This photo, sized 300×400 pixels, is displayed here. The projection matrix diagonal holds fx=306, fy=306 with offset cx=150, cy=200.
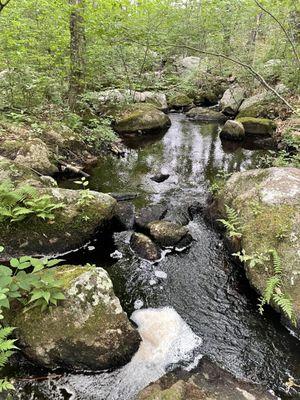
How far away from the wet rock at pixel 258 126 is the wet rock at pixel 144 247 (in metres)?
10.5

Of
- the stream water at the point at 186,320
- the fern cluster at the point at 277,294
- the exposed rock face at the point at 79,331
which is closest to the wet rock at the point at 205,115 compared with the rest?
the stream water at the point at 186,320

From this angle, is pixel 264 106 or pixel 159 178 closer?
pixel 159 178

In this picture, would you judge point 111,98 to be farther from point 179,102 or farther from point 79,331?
point 79,331

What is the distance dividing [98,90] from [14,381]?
14381mm

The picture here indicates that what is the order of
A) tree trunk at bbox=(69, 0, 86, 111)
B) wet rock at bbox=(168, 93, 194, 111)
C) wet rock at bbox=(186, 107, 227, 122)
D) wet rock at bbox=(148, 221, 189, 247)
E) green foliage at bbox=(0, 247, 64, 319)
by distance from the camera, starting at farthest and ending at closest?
wet rock at bbox=(168, 93, 194, 111) → wet rock at bbox=(186, 107, 227, 122) → tree trunk at bbox=(69, 0, 86, 111) → wet rock at bbox=(148, 221, 189, 247) → green foliage at bbox=(0, 247, 64, 319)

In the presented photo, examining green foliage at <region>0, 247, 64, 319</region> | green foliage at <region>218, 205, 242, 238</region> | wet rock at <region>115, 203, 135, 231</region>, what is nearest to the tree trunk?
wet rock at <region>115, 203, 135, 231</region>

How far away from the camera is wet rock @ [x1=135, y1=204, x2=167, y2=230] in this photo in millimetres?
7348

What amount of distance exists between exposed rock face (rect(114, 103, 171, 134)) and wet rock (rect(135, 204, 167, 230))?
24.8 ft

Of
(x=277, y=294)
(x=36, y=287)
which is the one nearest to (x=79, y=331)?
(x=36, y=287)

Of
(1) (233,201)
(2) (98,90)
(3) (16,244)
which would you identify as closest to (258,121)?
(2) (98,90)

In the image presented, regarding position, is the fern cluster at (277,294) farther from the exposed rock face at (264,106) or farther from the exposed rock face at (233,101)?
the exposed rock face at (233,101)

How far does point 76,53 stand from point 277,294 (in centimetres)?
1088

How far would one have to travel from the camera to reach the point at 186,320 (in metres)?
4.98

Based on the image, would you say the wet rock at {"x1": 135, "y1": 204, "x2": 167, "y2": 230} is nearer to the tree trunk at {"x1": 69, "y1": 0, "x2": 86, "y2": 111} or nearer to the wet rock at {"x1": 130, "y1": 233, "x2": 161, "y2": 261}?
the wet rock at {"x1": 130, "y1": 233, "x2": 161, "y2": 261}
